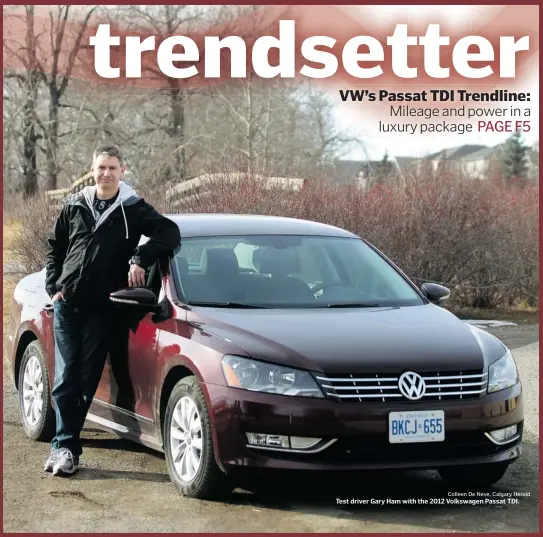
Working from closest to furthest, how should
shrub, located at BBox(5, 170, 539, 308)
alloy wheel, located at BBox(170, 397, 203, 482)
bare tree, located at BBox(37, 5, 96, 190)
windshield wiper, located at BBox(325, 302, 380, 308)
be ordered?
1. alloy wheel, located at BBox(170, 397, 203, 482)
2. windshield wiper, located at BBox(325, 302, 380, 308)
3. shrub, located at BBox(5, 170, 539, 308)
4. bare tree, located at BBox(37, 5, 96, 190)

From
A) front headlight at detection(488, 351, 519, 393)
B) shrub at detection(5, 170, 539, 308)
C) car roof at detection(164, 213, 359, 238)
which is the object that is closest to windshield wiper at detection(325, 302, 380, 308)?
car roof at detection(164, 213, 359, 238)

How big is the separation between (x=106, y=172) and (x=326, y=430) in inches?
98.4

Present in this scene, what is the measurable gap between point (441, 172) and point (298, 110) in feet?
69.8

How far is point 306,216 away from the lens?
1675 centimetres

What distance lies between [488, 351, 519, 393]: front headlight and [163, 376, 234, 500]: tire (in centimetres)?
157

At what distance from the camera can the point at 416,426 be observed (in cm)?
582

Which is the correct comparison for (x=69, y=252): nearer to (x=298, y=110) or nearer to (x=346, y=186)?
(x=346, y=186)

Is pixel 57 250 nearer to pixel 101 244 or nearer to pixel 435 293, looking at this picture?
pixel 101 244

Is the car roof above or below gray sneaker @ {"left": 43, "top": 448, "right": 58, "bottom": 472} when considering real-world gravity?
above

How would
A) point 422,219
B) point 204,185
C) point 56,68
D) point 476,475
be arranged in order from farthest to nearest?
1. point 56,68
2. point 422,219
3. point 204,185
4. point 476,475

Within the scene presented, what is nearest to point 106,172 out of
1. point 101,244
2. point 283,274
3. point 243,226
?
point 101,244

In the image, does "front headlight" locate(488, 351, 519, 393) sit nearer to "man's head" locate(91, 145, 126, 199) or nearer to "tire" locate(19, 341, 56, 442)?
"man's head" locate(91, 145, 126, 199)

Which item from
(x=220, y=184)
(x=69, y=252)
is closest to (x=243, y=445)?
(x=69, y=252)

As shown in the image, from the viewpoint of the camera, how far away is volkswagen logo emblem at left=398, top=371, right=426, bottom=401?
584 centimetres
